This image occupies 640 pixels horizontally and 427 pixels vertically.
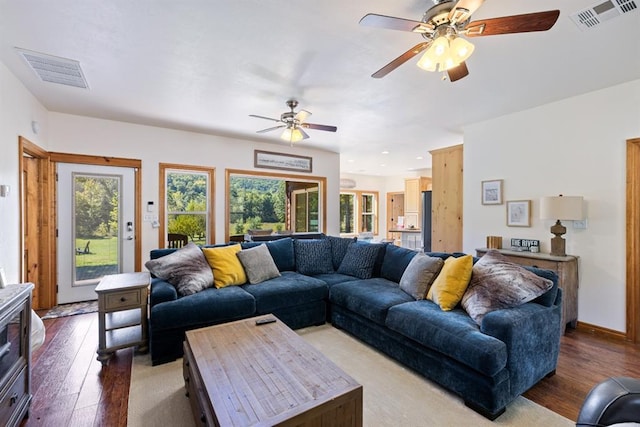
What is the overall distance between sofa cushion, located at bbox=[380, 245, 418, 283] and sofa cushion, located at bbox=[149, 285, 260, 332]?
1.59 meters

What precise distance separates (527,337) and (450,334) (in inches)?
19.8

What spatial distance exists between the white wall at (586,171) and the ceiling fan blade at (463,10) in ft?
8.80

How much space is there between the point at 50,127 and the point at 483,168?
19.8ft

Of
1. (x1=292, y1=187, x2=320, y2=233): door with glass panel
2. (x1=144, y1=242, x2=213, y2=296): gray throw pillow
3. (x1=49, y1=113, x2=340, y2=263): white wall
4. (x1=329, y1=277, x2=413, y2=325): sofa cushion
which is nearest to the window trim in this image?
(x1=292, y1=187, x2=320, y2=233): door with glass panel

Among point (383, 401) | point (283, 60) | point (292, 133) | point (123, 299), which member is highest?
point (283, 60)

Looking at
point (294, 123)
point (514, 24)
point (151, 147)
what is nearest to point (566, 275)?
point (514, 24)

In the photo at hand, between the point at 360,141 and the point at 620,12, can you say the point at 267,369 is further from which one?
the point at 360,141

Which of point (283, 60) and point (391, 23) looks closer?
point (391, 23)

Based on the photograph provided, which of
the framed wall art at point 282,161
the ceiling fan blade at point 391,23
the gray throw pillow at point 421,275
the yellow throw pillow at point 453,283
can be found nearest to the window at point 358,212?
the framed wall art at point 282,161

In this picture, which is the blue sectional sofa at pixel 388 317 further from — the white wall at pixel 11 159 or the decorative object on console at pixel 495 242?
the decorative object on console at pixel 495 242

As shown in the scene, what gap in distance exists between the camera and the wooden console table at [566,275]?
3107 mm

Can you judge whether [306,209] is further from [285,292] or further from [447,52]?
[447,52]

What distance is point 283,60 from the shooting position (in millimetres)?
2537

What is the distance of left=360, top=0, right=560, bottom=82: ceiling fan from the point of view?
1566 millimetres
